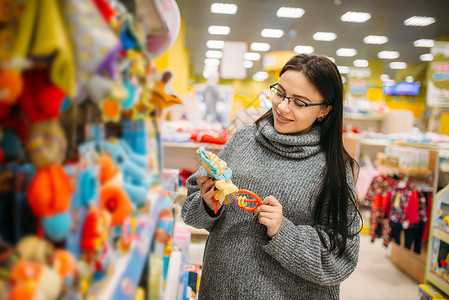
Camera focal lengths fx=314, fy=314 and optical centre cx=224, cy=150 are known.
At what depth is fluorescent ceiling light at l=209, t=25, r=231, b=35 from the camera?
948 cm

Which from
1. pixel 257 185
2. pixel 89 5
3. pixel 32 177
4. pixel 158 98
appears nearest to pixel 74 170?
pixel 32 177

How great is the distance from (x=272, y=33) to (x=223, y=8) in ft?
9.07

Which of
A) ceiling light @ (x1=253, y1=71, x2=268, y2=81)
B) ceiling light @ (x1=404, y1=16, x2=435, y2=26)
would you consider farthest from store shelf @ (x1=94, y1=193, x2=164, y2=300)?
ceiling light @ (x1=253, y1=71, x2=268, y2=81)

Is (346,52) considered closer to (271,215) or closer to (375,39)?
(375,39)

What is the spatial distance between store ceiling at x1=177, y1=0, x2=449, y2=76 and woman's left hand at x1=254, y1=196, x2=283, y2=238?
22.1ft

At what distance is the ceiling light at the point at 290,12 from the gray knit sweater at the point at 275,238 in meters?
6.92

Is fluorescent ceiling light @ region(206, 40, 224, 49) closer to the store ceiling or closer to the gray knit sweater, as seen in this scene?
the store ceiling

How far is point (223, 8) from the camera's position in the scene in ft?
25.1

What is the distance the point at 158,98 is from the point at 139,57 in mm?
147

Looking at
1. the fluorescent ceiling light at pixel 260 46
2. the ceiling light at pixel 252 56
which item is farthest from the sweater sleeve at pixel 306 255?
the ceiling light at pixel 252 56

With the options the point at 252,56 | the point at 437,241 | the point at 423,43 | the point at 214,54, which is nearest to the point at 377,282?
the point at 437,241

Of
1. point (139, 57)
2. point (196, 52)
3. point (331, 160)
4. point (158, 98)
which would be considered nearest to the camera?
point (139, 57)

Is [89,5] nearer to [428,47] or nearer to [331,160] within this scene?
[331,160]

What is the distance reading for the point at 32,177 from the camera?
1.16ft
